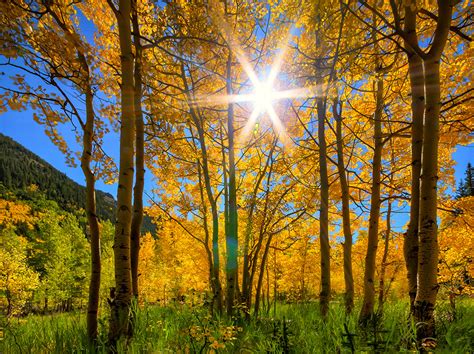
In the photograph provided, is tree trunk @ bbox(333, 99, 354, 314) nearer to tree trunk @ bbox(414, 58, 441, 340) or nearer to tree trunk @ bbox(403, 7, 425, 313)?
tree trunk @ bbox(403, 7, 425, 313)

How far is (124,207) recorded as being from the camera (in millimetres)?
3055

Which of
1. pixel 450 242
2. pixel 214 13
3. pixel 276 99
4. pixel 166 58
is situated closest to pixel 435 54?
pixel 214 13

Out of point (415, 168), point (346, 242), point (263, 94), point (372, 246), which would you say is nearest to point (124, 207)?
point (415, 168)

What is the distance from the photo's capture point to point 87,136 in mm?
4277

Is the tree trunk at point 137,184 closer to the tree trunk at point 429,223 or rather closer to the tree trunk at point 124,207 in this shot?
the tree trunk at point 124,207

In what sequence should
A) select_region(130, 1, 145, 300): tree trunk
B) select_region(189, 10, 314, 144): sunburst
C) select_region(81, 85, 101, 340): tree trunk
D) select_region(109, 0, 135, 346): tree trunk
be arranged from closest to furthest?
select_region(109, 0, 135, 346): tree trunk
select_region(81, 85, 101, 340): tree trunk
select_region(130, 1, 145, 300): tree trunk
select_region(189, 10, 314, 144): sunburst

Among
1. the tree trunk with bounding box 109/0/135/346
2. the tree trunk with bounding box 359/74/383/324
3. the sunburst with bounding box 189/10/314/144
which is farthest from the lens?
the sunburst with bounding box 189/10/314/144

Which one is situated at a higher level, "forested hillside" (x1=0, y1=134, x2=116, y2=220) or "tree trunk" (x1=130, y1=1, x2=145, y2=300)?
"forested hillside" (x1=0, y1=134, x2=116, y2=220)

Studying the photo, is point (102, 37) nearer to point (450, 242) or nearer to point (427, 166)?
point (427, 166)

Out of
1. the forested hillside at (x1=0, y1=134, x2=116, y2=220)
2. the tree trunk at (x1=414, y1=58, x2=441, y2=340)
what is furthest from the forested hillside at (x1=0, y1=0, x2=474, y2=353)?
the forested hillside at (x1=0, y1=134, x2=116, y2=220)

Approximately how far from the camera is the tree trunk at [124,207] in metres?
2.84

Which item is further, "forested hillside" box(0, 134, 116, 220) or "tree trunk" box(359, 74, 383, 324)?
"forested hillside" box(0, 134, 116, 220)

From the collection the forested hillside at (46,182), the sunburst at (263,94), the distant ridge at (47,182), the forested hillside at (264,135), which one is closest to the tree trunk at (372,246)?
the forested hillside at (264,135)

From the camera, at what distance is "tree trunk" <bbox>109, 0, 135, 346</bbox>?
2.84 metres
